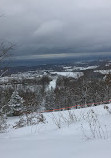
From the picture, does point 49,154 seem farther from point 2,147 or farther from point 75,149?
point 2,147

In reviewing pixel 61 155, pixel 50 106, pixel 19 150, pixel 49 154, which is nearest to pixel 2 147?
pixel 19 150

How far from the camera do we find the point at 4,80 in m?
8.05

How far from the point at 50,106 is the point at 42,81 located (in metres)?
56.1

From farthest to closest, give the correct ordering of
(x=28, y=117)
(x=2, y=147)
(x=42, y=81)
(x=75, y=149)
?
(x=42, y=81) → (x=28, y=117) → (x=2, y=147) → (x=75, y=149)

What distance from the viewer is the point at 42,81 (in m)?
96.6

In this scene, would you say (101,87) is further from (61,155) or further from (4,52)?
(61,155)

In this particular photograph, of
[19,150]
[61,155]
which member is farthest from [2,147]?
[61,155]

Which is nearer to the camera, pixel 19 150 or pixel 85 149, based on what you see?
pixel 85 149

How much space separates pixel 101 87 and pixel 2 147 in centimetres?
3284

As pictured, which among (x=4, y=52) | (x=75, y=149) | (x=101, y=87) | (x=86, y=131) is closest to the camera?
(x=75, y=149)

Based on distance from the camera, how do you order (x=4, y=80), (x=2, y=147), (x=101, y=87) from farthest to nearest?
(x=101, y=87) < (x=4, y=80) < (x=2, y=147)

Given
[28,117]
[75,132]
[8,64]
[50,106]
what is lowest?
[50,106]

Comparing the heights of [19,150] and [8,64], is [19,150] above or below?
below

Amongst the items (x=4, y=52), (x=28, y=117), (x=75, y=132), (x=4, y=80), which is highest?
(x=4, y=52)
